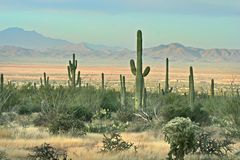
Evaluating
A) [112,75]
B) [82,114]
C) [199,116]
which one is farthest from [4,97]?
[112,75]

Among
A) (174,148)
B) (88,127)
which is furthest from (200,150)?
(88,127)

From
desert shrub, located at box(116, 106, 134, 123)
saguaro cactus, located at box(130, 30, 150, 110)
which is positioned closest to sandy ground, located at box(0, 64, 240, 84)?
saguaro cactus, located at box(130, 30, 150, 110)

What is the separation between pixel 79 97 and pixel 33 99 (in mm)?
6082

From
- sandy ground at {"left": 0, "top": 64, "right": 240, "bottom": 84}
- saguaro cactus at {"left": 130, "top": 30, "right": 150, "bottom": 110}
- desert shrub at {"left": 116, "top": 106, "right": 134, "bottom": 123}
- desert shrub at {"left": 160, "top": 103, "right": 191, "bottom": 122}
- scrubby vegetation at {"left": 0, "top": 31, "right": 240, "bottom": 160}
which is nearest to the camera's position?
scrubby vegetation at {"left": 0, "top": 31, "right": 240, "bottom": 160}

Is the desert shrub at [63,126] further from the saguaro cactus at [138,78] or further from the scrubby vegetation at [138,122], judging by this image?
the saguaro cactus at [138,78]

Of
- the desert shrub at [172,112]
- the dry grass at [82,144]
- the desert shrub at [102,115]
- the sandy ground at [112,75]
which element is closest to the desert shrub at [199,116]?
the desert shrub at [172,112]

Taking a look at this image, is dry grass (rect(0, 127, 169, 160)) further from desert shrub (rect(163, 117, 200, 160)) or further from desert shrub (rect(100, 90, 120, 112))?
desert shrub (rect(100, 90, 120, 112))

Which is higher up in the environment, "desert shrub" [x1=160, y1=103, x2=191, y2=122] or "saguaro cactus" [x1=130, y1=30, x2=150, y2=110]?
"saguaro cactus" [x1=130, y1=30, x2=150, y2=110]

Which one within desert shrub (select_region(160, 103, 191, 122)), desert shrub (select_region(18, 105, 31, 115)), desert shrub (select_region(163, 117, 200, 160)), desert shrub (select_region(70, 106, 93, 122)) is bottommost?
desert shrub (select_region(18, 105, 31, 115))

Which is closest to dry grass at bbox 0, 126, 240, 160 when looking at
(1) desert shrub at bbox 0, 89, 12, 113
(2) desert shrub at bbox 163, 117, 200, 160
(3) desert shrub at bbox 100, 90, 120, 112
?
(2) desert shrub at bbox 163, 117, 200, 160

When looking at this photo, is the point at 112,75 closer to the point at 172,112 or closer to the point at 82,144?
the point at 172,112

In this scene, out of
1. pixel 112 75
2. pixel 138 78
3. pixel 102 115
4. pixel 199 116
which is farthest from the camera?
pixel 112 75

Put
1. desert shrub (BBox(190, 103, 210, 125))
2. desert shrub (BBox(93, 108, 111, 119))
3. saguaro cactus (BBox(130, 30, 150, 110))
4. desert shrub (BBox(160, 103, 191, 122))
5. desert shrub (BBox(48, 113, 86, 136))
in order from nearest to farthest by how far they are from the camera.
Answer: desert shrub (BBox(48, 113, 86, 136)) < desert shrub (BBox(160, 103, 191, 122)) < desert shrub (BBox(190, 103, 210, 125)) < saguaro cactus (BBox(130, 30, 150, 110)) < desert shrub (BBox(93, 108, 111, 119))

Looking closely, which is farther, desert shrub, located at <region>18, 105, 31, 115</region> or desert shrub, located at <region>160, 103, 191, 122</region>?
desert shrub, located at <region>18, 105, 31, 115</region>
